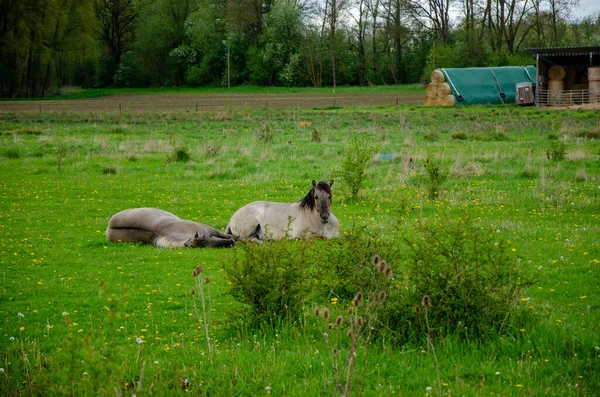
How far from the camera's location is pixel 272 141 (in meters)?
30.7

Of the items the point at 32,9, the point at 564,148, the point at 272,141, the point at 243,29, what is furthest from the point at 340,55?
the point at 564,148

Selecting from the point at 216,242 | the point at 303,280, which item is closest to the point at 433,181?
the point at 216,242

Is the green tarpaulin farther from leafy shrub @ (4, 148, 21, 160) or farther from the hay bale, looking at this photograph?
leafy shrub @ (4, 148, 21, 160)

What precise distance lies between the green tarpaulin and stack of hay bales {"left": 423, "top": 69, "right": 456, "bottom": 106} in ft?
1.40

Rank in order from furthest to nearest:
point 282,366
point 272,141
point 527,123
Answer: point 527,123 → point 272,141 → point 282,366

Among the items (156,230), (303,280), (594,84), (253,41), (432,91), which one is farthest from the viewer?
(253,41)

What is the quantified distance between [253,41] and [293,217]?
3603 inches

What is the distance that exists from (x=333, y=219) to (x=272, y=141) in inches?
671

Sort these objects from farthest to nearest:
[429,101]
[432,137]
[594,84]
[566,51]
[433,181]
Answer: [429,101]
[566,51]
[594,84]
[432,137]
[433,181]

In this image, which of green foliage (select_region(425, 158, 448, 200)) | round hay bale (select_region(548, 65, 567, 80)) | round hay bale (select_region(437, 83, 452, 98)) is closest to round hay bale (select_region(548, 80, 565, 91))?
round hay bale (select_region(548, 65, 567, 80))

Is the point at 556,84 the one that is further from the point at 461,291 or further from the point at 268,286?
the point at 268,286

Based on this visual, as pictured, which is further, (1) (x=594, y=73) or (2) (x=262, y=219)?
(1) (x=594, y=73)

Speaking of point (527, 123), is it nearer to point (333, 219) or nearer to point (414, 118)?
point (414, 118)

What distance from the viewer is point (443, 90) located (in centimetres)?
5712
